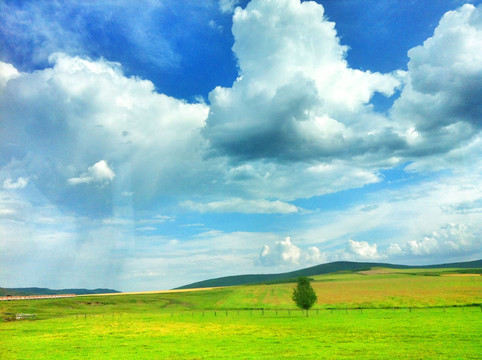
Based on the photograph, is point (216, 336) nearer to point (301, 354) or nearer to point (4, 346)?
point (301, 354)

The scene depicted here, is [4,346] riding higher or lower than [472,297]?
higher

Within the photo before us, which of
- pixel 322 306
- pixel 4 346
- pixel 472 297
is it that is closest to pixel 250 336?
pixel 4 346

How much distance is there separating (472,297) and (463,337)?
245 ft

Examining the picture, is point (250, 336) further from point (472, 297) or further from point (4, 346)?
point (472, 297)

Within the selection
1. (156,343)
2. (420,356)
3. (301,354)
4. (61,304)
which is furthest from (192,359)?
(61,304)

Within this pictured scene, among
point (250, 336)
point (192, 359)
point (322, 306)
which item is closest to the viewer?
point (192, 359)

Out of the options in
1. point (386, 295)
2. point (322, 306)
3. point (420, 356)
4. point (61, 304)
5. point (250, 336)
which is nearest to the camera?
point (420, 356)

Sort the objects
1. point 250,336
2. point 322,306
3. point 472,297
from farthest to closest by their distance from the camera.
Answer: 1. point 322,306
2. point 472,297
3. point 250,336

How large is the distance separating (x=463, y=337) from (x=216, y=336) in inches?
1314

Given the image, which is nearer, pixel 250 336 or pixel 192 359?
pixel 192 359

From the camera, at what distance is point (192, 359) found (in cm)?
3709

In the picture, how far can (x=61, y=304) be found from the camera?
172250mm

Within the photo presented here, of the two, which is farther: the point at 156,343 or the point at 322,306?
the point at 322,306

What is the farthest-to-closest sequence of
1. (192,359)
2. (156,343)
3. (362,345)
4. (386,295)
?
(386,295), (156,343), (362,345), (192,359)
